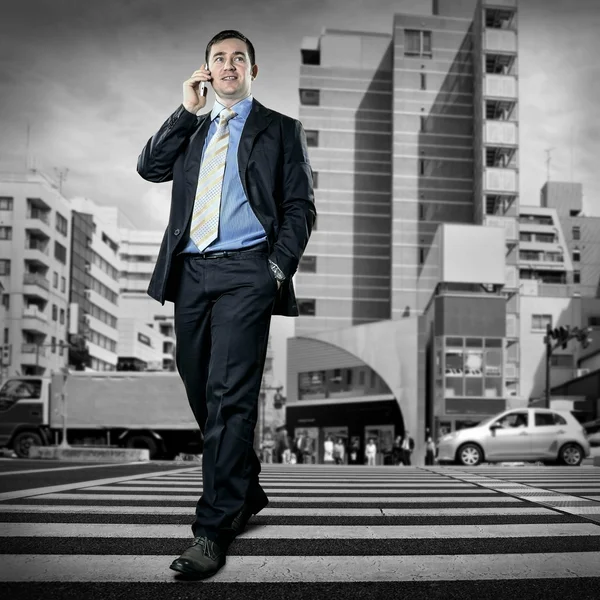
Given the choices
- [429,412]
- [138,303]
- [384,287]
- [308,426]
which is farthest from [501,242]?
[138,303]

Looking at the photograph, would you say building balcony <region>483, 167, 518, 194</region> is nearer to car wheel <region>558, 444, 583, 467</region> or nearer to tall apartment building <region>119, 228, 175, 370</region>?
car wheel <region>558, 444, 583, 467</region>

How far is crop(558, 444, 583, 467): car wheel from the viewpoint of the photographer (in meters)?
20.0

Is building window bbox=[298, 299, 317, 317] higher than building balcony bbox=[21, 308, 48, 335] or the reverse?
higher

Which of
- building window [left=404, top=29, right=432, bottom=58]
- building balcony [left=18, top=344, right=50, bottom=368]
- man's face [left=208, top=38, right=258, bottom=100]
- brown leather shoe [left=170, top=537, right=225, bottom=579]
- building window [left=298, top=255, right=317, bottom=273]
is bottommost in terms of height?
brown leather shoe [left=170, top=537, right=225, bottom=579]

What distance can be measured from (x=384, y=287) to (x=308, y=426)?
21.4m

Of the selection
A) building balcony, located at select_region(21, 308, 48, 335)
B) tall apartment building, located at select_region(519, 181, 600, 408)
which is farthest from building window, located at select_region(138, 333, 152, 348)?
tall apartment building, located at select_region(519, 181, 600, 408)

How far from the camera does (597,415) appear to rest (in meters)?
43.5

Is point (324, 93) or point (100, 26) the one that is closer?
point (100, 26)

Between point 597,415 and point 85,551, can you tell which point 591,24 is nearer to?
point 85,551

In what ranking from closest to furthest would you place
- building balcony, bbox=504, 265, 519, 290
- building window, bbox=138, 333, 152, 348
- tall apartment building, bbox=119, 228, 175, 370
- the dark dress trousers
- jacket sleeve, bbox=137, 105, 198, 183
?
the dark dress trousers, jacket sleeve, bbox=137, 105, 198, 183, building balcony, bbox=504, 265, 519, 290, building window, bbox=138, 333, 152, 348, tall apartment building, bbox=119, 228, 175, 370

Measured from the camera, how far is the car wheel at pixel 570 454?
786 inches

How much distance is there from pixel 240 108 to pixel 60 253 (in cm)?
7053

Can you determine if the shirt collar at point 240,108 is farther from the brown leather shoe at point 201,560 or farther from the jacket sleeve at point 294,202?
the brown leather shoe at point 201,560

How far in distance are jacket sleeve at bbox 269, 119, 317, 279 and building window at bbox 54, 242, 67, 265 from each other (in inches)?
2603
